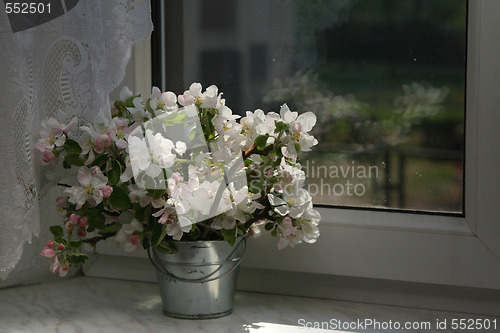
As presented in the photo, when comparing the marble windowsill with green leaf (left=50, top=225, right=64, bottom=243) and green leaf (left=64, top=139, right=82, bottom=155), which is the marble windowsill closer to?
green leaf (left=50, top=225, right=64, bottom=243)

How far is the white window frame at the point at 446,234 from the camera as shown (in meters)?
1.01

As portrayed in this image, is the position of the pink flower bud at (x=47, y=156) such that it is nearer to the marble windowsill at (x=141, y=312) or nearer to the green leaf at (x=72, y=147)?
the green leaf at (x=72, y=147)

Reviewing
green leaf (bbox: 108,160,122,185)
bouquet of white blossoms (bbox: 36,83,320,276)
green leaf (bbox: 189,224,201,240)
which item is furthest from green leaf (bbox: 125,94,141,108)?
green leaf (bbox: 189,224,201,240)

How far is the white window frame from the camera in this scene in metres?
1.01

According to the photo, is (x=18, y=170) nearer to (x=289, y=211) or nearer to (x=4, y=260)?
(x=4, y=260)

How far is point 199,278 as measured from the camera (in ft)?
3.29

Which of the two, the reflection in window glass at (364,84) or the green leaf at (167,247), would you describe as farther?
the reflection in window glass at (364,84)

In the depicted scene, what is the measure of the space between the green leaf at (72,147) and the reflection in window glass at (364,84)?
1.21ft

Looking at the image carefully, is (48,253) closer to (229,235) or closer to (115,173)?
(115,173)

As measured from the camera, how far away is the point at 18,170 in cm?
95

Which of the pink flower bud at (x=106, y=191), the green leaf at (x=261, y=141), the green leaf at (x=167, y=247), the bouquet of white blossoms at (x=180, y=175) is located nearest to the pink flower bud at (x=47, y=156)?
the bouquet of white blossoms at (x=180, y=175)

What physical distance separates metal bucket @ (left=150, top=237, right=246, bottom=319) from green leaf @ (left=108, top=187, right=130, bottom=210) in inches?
4.2

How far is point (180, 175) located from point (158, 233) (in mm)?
93

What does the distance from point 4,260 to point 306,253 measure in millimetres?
511
